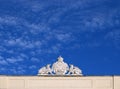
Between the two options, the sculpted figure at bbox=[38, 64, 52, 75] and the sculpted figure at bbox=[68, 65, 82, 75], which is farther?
the sculpted figure at bbox=[38, 64, 52, 75]

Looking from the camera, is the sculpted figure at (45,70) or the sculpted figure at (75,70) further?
the sculpted figure at (45,70)

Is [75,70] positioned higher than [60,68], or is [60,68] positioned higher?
A: [60,68]

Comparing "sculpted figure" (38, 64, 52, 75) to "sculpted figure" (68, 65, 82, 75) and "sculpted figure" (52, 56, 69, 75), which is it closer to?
"sculpted figure" (52, 56, 69, 75)
